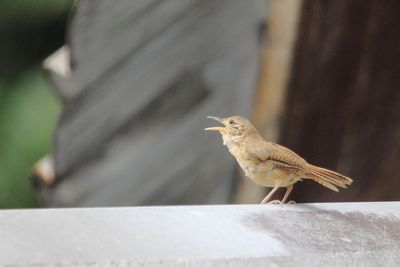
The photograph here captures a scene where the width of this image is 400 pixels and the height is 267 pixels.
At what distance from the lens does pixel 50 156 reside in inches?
162

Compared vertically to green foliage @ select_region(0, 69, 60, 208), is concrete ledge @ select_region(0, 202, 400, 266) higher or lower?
higher

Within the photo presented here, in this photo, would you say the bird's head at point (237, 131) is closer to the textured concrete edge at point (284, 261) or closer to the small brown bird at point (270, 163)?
the small brown bird at point (270, 163)

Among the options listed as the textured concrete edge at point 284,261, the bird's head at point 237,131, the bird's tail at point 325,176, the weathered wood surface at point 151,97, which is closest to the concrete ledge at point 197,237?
the textured concrete edge at point 284,261

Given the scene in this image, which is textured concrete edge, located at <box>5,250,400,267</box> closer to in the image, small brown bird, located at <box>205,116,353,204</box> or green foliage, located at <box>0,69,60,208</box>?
small brown bird, located at <box>205,116,353,204</box>

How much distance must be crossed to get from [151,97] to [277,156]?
3.70 ft

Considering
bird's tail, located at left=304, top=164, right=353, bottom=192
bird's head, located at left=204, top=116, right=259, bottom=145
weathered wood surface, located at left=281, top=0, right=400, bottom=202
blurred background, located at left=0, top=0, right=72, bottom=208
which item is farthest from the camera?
weathered wood surface, located at left=281, top=0, right=400, bottom=202

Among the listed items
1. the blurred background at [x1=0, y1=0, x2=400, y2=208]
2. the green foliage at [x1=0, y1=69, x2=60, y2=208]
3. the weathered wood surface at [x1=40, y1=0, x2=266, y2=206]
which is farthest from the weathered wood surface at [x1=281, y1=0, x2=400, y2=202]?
the green foliage at [x1=0, y1=69, x2=60, y2=208]

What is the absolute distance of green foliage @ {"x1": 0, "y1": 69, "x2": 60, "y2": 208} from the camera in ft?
13.1

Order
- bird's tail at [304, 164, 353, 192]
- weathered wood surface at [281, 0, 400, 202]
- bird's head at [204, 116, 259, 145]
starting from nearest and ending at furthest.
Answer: bird's tail at [304, 164, 353, 192], bird's head at [204, 116, 259, 145], weathered wood surface at [281, 0, 400, 202]

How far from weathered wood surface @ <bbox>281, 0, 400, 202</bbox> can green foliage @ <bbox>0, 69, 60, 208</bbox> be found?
97 cm

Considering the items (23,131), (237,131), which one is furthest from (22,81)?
(237,131)

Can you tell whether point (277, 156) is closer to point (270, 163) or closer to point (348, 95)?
point (270, 163)

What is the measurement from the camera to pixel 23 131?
4.03 meters

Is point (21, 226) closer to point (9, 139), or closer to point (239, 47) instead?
point (9, 139)
